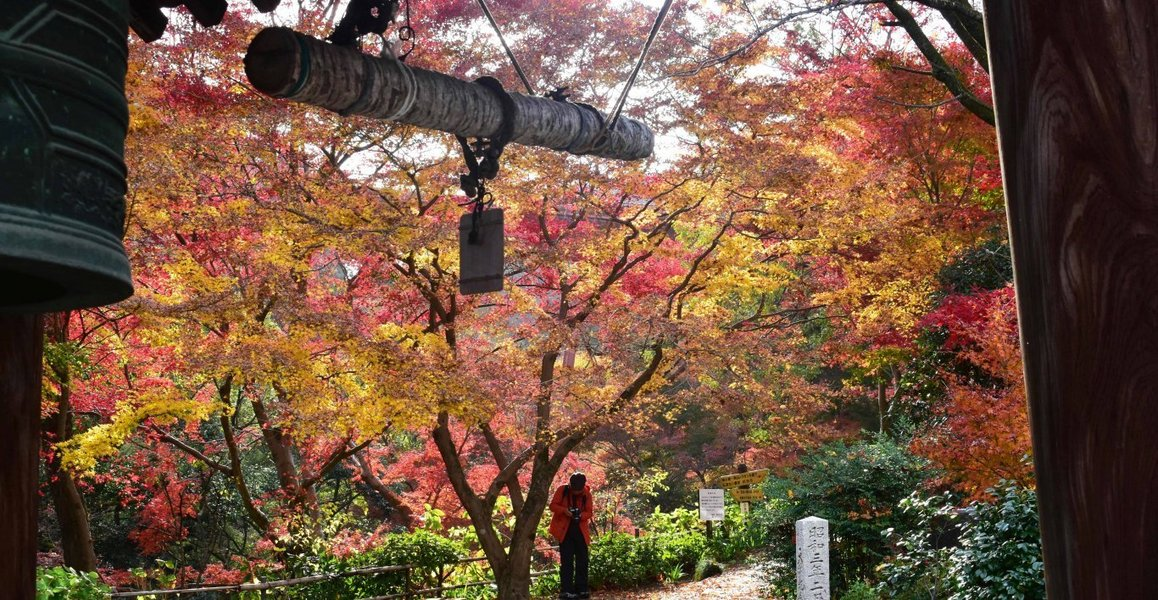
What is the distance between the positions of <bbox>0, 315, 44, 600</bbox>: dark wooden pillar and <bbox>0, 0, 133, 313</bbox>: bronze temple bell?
0.36 meters

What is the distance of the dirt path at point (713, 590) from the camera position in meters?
12.7

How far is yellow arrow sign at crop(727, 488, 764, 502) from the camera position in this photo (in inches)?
636

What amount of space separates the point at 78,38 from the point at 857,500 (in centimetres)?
1039

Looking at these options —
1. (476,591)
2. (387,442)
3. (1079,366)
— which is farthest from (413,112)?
(387,442)

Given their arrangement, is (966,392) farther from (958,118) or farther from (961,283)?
(958,118)

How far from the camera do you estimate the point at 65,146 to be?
1.36 meters

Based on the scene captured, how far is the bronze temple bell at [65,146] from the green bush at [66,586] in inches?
187

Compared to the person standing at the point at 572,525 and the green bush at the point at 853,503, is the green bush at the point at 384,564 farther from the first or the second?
the green bush at the point at 853,503

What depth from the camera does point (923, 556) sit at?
25.6 feet

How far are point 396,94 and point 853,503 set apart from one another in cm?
898

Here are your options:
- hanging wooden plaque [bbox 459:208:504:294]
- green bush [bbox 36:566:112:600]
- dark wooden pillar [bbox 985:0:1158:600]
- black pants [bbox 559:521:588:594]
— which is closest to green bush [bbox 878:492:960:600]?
black pants [bbox 559:521:588:594]

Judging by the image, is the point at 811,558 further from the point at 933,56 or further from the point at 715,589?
the point at 715,589

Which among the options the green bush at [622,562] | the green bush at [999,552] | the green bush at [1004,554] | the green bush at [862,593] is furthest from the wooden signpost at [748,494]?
the green bush at [1004,554]

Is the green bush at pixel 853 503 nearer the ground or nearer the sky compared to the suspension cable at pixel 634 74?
nearer the ground
